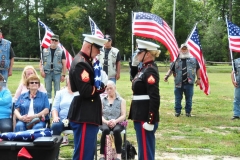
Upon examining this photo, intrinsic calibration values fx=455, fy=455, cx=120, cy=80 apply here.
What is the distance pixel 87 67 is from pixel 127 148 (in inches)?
89.1

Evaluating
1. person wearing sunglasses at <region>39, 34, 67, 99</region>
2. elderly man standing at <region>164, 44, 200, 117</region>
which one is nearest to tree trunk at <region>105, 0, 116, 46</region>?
elderly man standing at <region>164, 44, 200, 117</region>

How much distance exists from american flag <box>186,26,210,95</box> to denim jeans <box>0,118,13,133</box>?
220 inches

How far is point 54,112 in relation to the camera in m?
7.35

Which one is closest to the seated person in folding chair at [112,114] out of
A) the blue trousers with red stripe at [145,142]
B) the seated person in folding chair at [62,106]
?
the seated person in folding chair at [62,106]

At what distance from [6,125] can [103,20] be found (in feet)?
105

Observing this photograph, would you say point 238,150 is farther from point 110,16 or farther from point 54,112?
point 110,16

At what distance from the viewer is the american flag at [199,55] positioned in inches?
444

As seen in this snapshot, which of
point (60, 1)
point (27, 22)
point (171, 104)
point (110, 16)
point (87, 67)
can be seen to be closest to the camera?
point (87, 67)

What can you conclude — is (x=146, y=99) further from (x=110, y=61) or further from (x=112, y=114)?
(x=110, y=61)

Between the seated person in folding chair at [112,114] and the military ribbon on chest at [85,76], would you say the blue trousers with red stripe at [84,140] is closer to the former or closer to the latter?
the military ribbon on chest at [85,76]

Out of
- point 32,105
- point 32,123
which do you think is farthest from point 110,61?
point 32,123

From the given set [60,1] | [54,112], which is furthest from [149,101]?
[60,1]

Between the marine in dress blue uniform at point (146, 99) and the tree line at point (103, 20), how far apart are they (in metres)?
32.8

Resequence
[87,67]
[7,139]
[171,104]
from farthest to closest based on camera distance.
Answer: [171,104] < [7,139] < [87,67]
